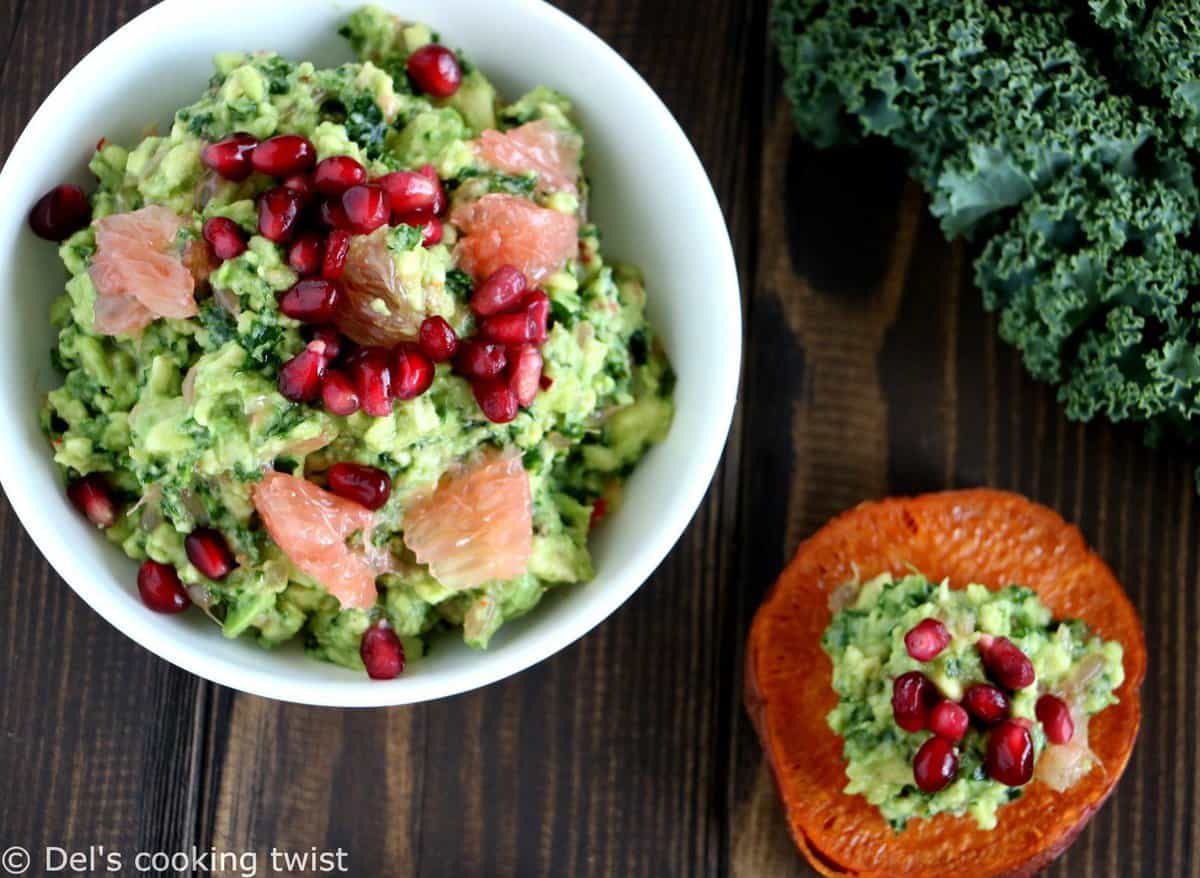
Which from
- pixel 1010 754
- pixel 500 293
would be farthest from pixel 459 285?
pixel 1010 754

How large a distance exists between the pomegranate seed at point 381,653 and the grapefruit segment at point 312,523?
0.51 ft

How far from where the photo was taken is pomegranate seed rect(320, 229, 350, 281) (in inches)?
75.0

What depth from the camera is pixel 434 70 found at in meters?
2.18

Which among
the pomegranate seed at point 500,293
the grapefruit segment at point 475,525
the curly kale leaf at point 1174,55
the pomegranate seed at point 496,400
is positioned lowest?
the grapefruit segment at point 475,525

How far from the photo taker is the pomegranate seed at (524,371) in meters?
1.95

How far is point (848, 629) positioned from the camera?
2463mm

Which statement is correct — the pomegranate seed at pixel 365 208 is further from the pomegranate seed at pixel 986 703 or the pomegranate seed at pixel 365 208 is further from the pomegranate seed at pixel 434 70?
the pomegranate seed at pixel 986 703

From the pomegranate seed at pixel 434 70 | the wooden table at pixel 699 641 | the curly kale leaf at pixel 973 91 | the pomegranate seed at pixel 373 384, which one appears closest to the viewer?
the pomegranate seed at pixel 373 384

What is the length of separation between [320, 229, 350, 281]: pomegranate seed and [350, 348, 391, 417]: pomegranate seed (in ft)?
0.43

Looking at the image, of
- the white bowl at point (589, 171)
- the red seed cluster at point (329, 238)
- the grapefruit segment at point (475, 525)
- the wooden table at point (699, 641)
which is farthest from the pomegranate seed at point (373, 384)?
the wooden table at point (699, 641)

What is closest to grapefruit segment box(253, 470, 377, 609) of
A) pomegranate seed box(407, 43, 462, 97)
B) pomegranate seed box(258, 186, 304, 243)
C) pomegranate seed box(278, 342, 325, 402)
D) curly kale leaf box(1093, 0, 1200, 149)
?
pomegranate seed box(278, 342, 325, 402)

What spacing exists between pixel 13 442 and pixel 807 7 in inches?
64.1

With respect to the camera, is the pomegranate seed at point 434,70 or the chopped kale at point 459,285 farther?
the pomegranate seed at point 434,70

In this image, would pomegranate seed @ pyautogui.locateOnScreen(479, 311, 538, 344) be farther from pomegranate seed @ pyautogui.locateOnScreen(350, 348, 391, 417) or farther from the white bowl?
the white bowl
